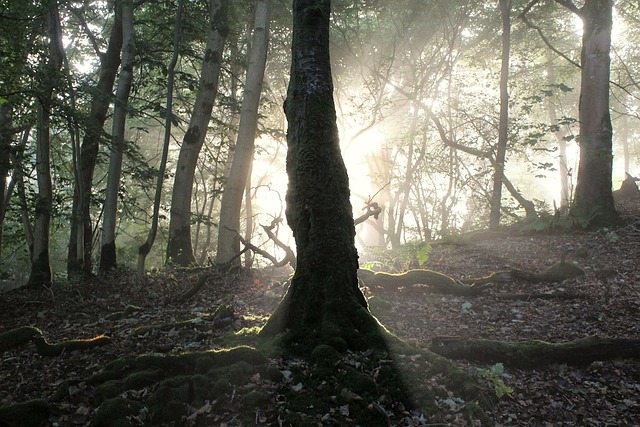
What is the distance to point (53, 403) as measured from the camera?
13.3ft

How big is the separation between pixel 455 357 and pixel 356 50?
A: 16778mm

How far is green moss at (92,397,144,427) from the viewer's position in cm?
367

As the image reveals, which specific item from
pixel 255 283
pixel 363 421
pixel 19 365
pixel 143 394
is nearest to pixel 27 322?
pixel 19 365

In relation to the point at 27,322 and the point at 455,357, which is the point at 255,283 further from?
the point at 455,357

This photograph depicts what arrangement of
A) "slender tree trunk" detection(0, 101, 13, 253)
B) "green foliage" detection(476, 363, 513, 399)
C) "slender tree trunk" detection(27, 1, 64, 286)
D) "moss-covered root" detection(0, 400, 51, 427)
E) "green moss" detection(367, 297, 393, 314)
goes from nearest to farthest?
"moss-covered root" detection(0, 400, 51, 427)
"green foliage" detection(476, 363, 513, 399)
"green moss" detection(367, 297, 393, 314)
"slender tree trunk" detection(0, 101, 13, 253)
"slender tree trunk" detection(27, 1, 64, 286)

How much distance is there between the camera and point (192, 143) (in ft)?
38.2

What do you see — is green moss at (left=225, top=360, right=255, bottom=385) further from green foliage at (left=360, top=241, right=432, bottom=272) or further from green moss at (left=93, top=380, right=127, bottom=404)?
green foliage at (left=360, top=241, right=432, bottom=272)

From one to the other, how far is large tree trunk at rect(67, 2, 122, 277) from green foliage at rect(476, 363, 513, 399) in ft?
31.5

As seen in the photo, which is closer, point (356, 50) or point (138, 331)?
point (138, 331)

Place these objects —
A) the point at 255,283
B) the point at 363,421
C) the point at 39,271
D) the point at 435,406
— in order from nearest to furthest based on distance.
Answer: the point at 363,421, the point at 435,406, the point at 255,283, the point at 39,271

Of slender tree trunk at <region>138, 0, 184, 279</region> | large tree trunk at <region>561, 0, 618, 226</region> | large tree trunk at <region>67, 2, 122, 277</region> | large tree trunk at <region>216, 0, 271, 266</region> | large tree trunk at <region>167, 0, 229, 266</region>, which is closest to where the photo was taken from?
slender tree trunk at <region>138, 0, 184, 279</region>

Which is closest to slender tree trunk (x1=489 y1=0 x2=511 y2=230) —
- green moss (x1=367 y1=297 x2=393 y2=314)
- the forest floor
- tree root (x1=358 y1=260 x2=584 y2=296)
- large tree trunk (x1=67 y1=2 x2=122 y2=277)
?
the forest floor

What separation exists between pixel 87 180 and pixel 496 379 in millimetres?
11866

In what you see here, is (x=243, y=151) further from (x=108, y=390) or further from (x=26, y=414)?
(x=26, y=414)
